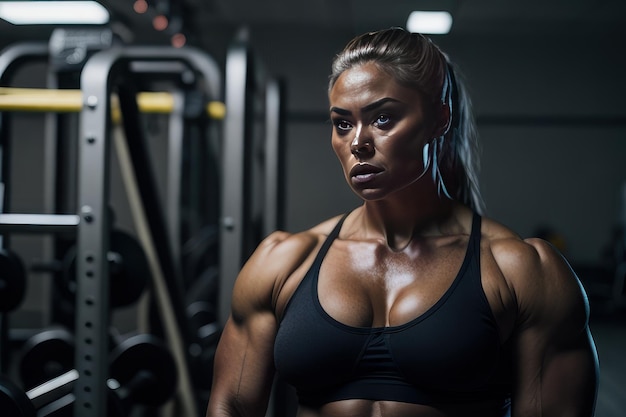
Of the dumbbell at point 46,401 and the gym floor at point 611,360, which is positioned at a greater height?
the dumbbell at point 46,401

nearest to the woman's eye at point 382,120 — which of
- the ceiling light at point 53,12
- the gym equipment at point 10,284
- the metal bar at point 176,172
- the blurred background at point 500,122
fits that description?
the gym equipment at point 10,284

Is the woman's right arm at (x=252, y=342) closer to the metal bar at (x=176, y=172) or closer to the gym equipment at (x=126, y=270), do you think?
the gym equipment at (x=126, y=270)

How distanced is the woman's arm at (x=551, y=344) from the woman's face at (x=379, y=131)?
0.66 ft

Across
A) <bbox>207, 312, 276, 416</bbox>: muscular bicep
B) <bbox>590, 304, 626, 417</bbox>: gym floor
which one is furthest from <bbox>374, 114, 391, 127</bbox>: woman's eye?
<bbox>590, 304, 626, 417</bbox>: gym floor

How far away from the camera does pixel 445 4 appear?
4.17 m

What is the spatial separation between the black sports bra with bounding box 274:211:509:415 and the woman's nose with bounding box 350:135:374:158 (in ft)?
0.66

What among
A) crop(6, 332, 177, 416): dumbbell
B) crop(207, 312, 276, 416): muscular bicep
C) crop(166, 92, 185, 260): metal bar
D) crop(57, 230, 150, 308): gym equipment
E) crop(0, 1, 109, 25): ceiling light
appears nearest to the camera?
crop(207, 312, 276, 416): muscular bicep

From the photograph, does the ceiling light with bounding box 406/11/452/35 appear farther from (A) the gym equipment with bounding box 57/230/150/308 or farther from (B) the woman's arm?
(B) the woman's arm

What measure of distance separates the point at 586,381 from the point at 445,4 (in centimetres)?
380

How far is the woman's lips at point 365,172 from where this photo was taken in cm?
77

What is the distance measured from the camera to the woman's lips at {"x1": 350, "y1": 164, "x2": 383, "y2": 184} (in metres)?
0.77

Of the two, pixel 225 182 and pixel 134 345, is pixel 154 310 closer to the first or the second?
pixel 134 345

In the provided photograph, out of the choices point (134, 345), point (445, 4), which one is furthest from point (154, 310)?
point (445, 4)

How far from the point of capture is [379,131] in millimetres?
772
